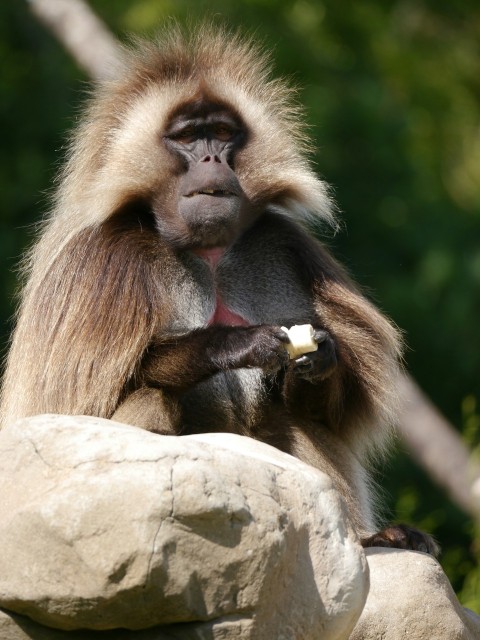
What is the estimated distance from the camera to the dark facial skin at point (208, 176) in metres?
5.45

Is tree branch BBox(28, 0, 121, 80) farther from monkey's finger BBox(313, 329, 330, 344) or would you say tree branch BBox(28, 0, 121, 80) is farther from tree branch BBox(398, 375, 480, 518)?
monkey's finger BBox(313, 329, 330, 344)

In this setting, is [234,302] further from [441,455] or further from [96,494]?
[441,455]

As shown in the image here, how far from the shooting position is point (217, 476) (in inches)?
147

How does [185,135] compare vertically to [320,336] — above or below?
above

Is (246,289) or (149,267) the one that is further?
(246,289)

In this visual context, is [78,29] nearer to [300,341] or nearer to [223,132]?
[223,132]

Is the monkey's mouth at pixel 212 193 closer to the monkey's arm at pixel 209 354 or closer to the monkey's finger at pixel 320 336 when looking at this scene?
the monkey's arm at pixel 209 354

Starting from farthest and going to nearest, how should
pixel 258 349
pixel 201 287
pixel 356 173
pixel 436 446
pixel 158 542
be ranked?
pixel 356 173, pixel 436 446, pixel 201 287, pixel 258 349, pixel 158 542

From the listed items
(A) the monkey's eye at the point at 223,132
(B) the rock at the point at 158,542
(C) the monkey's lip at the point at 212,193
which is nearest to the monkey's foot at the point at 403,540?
(B) the rock at the point at 158,542

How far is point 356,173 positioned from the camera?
43.1 ft

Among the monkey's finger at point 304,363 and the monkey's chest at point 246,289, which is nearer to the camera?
the monkey's finger at point 304,363

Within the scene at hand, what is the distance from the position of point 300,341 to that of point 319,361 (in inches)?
6.9

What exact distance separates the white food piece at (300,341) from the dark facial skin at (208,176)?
52 cm

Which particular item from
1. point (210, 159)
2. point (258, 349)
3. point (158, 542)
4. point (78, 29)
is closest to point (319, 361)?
point (258, 349)
